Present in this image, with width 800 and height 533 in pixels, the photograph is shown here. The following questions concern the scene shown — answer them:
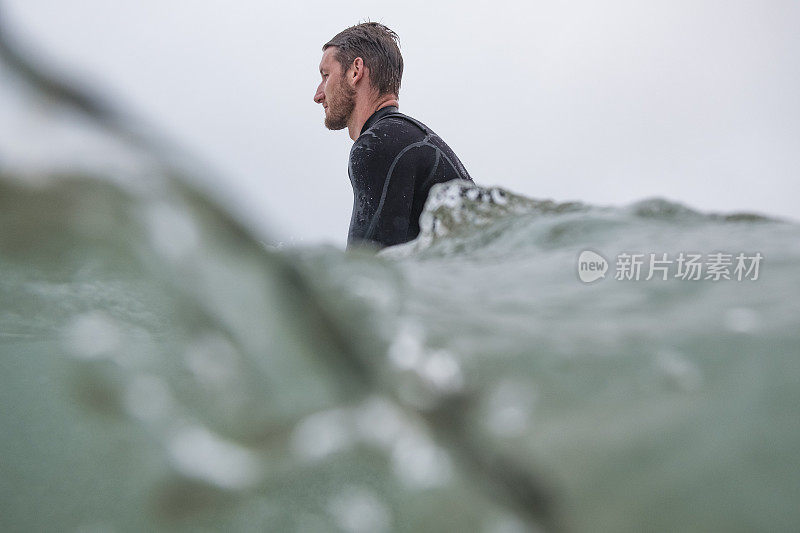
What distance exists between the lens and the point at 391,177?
2447 mm

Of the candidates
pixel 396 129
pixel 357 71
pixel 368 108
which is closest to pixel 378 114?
pixel 368 108

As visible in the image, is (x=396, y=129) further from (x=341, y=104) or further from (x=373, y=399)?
(x=373, y=399)

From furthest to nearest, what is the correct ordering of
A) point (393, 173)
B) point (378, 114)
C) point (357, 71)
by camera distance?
point (357, 71) < point (378, 114) < point (393, 173)

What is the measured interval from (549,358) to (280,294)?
0.40m

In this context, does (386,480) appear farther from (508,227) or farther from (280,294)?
(508,227)

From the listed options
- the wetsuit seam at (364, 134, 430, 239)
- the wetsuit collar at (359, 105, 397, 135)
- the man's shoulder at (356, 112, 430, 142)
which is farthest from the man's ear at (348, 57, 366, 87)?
the wetsuit seam at (364, 134, 430, 239)

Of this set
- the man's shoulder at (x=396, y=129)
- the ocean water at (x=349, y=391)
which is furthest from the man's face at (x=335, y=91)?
the ocean water at (x=349, y=391)

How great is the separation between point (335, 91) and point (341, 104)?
0.07 m

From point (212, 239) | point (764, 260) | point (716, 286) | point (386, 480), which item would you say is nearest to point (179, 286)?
point (212, 239)

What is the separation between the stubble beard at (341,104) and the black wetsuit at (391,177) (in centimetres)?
67

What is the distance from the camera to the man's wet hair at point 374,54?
310cm

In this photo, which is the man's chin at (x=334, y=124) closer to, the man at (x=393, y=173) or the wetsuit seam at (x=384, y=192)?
the man at (x=393, y=173)

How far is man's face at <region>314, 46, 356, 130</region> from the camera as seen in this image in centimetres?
317

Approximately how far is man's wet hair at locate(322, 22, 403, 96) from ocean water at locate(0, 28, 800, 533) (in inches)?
89.3
